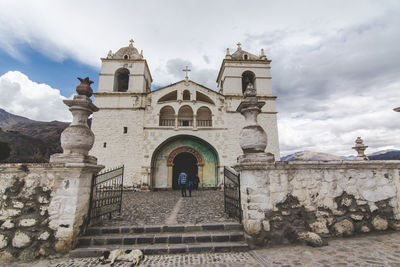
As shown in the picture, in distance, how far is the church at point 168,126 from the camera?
1418 cm

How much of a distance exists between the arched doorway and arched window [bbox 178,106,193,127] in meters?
2.61

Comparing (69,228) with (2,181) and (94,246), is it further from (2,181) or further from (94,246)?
(2,181)

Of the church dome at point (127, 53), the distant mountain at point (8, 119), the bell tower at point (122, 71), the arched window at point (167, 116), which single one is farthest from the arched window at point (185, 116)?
the distant mountain at point (8, 119)

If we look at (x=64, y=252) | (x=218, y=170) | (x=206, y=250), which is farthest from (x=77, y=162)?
(x=218, y=170)

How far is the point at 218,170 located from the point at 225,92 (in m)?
6.89

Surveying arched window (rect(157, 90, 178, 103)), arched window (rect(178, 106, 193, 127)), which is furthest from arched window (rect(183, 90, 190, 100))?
arched window (rect(178, 106, 193, 127))

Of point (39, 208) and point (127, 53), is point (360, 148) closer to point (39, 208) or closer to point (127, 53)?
point (39, 208)

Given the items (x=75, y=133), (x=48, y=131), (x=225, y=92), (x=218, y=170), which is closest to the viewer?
(x=75, y=133)

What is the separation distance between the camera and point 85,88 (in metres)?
4.41

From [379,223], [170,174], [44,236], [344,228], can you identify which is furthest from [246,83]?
[44,236]

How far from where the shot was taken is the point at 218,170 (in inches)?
561

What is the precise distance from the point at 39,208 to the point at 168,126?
1144 centimetres

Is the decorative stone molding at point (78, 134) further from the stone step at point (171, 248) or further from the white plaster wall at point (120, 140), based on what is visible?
the white plaster wall at point (120, 140)

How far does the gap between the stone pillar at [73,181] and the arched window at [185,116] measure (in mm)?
11567
